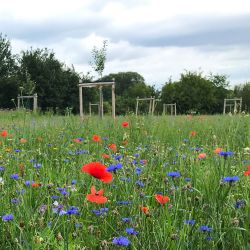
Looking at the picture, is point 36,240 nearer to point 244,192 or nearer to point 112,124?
point 244,192

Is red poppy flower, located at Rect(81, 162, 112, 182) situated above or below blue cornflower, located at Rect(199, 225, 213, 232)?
above

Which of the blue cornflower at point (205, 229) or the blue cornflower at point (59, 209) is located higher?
the blue cornflower at point (59, 209)

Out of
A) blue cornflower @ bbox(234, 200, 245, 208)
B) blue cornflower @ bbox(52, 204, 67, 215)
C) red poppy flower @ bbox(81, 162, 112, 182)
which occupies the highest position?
red poppy flower @ bbox(81, 162, 112, 182)

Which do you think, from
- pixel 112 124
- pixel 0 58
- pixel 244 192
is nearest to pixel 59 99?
pixel 0 58

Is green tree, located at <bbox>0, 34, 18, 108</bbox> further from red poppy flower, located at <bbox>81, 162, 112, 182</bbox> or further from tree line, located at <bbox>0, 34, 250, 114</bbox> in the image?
red poppy flower, located at <bbox>81, 162, 112, 182</bbox>

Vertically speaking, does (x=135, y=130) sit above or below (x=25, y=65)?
below

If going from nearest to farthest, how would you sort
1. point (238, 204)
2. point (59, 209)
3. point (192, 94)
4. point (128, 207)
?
point (59, 209)
point (238, 204)
point (128, 207)
point (192, 94)

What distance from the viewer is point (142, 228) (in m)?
1.66

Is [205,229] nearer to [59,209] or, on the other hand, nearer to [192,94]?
[59,209]

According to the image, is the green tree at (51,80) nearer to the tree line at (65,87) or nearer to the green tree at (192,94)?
the tree line at (65,87)

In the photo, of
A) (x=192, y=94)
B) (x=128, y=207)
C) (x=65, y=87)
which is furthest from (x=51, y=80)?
(x=128, y=207)

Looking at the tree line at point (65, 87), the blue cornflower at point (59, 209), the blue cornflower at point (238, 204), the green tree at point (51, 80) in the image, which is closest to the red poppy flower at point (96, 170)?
the blue cornflower at point (59, 209)

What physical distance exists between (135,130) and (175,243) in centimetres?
383

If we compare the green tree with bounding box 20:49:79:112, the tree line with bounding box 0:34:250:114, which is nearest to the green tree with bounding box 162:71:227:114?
the tree line with bounding box 0:34:250:114
